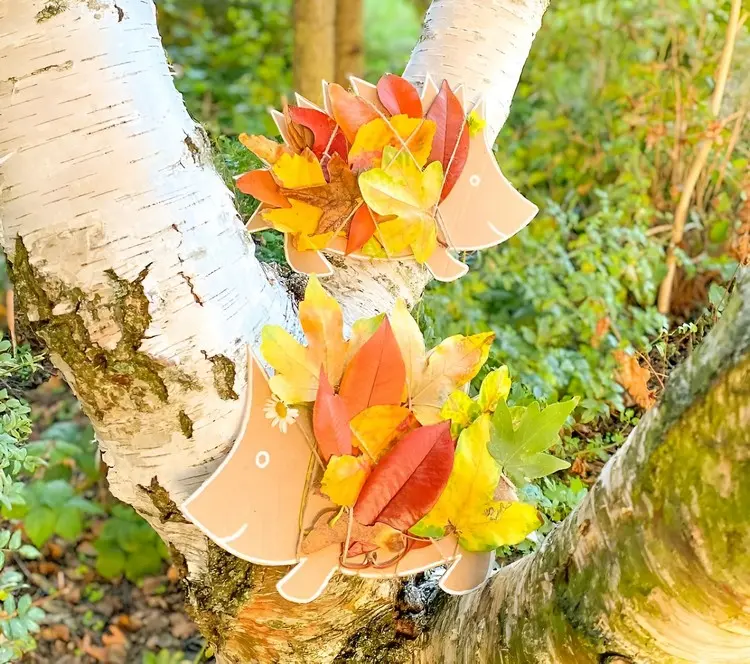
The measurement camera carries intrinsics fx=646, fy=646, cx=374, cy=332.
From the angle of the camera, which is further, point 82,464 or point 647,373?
point 82,464

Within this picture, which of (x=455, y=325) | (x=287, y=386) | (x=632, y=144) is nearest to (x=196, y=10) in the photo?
(x=632, y=144)

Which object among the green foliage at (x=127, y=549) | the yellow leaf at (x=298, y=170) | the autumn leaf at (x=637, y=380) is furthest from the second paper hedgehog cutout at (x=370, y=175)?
Result: the green foliage at (x=127, y=549)

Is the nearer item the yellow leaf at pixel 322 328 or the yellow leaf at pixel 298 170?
the yellow leaf at pixel 322 328

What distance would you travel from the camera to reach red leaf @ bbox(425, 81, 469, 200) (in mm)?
741

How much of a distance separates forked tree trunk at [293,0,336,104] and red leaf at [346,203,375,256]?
1.48 meters

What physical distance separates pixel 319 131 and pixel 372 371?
305mm

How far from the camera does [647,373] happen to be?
1.03 m

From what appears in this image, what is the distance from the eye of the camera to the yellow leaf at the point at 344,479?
544 mm

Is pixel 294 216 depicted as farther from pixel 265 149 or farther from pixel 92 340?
pixel 92 340

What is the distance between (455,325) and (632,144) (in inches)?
33.9

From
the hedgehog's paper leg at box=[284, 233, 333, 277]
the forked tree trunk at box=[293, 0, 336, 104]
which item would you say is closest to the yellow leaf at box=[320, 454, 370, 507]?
the hedgehog's paper leg at box=[284, 233, 333, 277]

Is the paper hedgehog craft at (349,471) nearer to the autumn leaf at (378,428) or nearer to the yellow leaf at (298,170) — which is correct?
the autumn leaf at (378,428)

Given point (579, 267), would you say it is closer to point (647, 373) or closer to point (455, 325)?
point (455, 325)

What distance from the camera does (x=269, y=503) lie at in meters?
0.56
